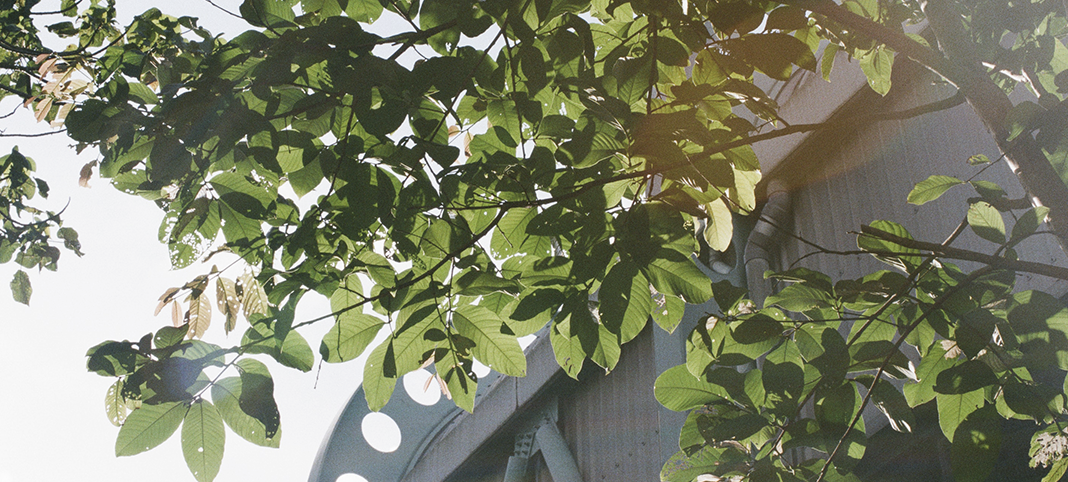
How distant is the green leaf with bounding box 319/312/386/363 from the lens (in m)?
1.43

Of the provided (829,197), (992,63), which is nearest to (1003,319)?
(992,63)

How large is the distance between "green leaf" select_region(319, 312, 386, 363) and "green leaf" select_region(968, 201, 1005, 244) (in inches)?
51.0

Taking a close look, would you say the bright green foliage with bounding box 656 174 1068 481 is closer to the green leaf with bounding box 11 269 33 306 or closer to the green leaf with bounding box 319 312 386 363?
the green leaf with bounding box 319 312 386 363

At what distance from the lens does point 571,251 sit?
1.36 metres

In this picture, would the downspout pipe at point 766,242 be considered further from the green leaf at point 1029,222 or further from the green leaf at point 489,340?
the green leaf at point 489,340

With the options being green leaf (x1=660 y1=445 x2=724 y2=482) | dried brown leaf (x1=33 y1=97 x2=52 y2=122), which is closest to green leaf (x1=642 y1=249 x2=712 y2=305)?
green leaf (x1=660 y1=445 x2=724 y2=482)

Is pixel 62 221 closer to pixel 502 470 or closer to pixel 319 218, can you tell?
pixel 319 218

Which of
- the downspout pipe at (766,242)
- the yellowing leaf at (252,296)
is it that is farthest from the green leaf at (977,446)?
the downspout pipe at (766,242)

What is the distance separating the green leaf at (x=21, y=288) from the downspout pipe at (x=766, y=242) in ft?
11.9

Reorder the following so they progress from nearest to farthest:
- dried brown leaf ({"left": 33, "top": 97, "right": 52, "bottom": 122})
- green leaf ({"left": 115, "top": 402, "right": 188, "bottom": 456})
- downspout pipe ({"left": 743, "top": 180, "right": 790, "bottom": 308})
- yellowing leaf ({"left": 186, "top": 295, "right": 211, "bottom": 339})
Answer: green leaf ({"left": 115, "top": 402, "right": 188, "bottom": 456})
yellowing leaf ({"left": 186, "top": 295, "right": 211, "bottom": 339})
dried brown leaf ({"left": 33, "top": 97, "right": 52, "bottom": 122})
downspout pipe ({"left": 743, "top": 180, "right": 790, "bottom": 308})

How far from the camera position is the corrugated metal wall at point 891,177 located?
98.4 inches

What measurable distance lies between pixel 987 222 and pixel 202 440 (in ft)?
5.22

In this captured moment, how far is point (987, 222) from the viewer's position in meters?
1.38

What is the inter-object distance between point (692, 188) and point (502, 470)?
6719 mm
